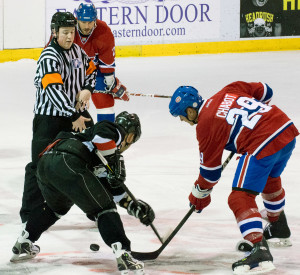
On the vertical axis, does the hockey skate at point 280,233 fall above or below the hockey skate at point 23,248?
below

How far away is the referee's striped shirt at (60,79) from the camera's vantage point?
3418 millimetres

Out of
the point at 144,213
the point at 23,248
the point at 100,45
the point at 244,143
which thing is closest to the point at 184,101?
the point at 244,143

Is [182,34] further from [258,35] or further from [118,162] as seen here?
[118,162]

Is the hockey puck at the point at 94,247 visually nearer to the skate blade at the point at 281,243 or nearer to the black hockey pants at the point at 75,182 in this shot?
the black hockey pants at the point at 75,182

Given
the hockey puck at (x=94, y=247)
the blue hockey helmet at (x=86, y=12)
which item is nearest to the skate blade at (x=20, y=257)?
the hockey puck at (x=94, y=247)

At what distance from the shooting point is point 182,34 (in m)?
9.36

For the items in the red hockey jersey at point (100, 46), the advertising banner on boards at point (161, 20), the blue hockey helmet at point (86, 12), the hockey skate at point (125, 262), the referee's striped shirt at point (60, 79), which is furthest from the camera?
the advertising banner on boards at point (161, 20)

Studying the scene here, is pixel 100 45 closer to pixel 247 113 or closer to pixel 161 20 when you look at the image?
pixel 247 113

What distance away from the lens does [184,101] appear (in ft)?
10.00

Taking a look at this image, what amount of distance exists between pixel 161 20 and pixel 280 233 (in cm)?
636

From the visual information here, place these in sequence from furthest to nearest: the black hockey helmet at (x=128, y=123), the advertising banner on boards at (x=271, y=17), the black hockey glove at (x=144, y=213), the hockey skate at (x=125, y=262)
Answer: the advertising banner on boards at (x=271, y=17)
the black hockey glove at (x=144, y=213)
the black hockey helmet at (x=128, y=123)
the hockey skate at (x=125, y=262)

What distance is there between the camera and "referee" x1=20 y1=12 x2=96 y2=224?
3432mm

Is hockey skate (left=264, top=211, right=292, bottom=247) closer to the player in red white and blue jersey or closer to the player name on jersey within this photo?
the player in red white and blue jersey

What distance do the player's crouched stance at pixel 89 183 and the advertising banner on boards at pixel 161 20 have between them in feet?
20.8
